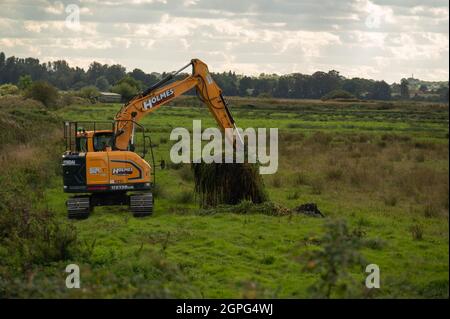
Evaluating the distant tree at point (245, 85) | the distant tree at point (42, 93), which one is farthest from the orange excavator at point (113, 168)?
the distant tree at point (245, 85)

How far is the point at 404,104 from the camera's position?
9119 centimetres

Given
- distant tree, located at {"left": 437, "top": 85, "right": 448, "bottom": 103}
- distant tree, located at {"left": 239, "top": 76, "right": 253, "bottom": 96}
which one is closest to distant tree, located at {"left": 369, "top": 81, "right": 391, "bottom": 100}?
distant tree, located at {"left": 239, "top": 76, "right": 253, "bottom": 96}

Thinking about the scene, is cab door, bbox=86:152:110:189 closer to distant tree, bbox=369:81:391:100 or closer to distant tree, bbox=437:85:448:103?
distant tree, bbox=437:85:448:103

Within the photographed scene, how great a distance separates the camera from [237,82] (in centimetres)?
14188

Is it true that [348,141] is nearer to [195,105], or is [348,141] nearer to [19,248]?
[19,248]

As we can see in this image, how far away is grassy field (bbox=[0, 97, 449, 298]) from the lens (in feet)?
35.6

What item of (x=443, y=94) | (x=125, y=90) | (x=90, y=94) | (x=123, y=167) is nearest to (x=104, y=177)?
(x=123, y=167)

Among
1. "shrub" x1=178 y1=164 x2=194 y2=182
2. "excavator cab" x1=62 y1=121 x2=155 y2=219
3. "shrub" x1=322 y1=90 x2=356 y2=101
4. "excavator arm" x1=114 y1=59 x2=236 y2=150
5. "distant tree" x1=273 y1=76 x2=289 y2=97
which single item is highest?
"distant tree" x1=273 y1=76 x2=289 y2=97

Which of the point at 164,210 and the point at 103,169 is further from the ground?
the point at 103,169

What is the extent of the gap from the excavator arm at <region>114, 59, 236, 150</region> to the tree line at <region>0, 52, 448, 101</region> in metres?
63.8

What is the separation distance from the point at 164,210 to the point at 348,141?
2459 centimetres

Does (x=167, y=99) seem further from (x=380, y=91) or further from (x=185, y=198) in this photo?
(x=380, y=91)

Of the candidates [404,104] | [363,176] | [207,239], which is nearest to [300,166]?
[363,176]
